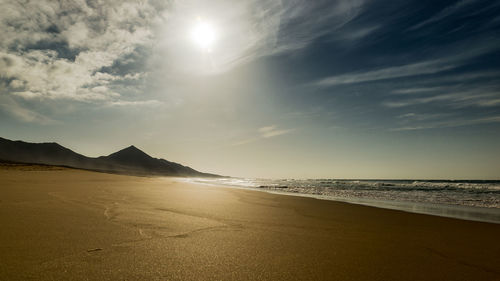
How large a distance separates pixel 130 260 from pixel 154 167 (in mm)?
159291

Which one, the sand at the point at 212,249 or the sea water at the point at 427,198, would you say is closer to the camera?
the sand at the point at 212,249

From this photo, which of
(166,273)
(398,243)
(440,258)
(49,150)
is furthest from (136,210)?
(49,150)

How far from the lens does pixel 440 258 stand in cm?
309

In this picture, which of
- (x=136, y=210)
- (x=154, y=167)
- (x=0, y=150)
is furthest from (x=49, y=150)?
(x=136, y=210)

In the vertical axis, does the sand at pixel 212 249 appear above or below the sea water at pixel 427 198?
above

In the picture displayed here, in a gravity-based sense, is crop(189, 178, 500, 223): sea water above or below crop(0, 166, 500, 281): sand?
below

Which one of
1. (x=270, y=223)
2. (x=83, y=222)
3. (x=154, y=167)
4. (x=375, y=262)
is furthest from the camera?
(x=154, y=167)

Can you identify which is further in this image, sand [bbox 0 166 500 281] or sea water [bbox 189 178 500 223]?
sea water [bbox 189 178 500 223]

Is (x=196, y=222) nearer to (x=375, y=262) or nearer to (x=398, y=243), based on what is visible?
(x=375, y=262)

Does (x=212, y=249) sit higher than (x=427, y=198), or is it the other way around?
(x=212, y=249)

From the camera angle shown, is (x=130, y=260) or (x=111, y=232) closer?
(x=130, y=260)

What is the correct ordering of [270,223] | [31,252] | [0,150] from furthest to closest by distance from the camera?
1. [0,150]
2. [270,223]
3. [31,252]

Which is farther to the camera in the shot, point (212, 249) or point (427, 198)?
point (427, 198)

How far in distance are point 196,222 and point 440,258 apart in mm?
3712
